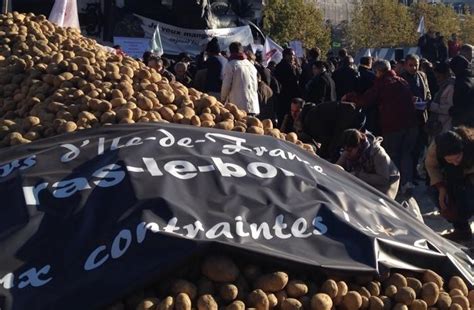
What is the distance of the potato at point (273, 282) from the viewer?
3609mm

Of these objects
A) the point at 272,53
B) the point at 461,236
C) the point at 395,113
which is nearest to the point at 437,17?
the point at 272,53

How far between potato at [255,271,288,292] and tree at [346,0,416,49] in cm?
4390

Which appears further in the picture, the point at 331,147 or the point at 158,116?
the point at 331,147

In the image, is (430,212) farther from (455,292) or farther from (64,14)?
(455,292)

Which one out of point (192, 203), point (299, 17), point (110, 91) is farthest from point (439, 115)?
point (299, 17)

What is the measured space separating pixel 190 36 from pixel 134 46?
4.32m

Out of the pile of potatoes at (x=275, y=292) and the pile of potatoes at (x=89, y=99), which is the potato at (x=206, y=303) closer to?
the pile of potatoes at (x=275, y=292)

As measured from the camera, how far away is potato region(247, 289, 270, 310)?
11.6 ft

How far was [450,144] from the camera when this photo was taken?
675 cm

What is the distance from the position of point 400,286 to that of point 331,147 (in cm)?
482

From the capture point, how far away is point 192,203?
3865mm

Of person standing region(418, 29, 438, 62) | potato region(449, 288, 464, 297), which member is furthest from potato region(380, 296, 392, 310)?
person standing region(418, 29, 438, 62)

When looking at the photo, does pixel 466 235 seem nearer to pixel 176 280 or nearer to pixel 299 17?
pixel 176 280

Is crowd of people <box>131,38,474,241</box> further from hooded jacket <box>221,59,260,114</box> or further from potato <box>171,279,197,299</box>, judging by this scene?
potato <box>171,279,197,299</box>
